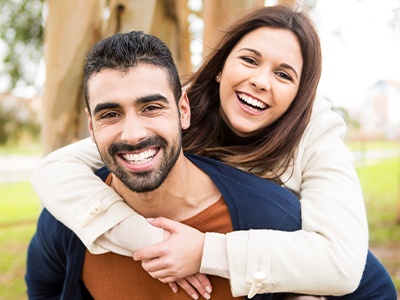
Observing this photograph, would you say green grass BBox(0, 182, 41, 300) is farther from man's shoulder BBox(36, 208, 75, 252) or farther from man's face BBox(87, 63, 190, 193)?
man's face BBox(87, 63, 190, 193)

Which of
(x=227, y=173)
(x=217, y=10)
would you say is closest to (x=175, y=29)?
(x=217, y=10)

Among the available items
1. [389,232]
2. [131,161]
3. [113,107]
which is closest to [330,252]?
[131,161]

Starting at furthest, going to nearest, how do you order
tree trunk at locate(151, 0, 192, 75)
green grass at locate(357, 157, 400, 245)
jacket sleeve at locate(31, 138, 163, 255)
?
1. green grass at locate(357, 157, 400, 245)
2. tree trunk at locate(151, 0, 192, 75)
3. jacket sleeve at locate(31, 138, 163, 255)

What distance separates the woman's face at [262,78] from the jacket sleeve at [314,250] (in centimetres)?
41

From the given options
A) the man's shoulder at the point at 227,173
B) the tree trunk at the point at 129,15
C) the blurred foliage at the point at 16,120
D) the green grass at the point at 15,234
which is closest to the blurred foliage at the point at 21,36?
the blurred foliage at the point at 16,120

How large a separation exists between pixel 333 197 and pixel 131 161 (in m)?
0.70

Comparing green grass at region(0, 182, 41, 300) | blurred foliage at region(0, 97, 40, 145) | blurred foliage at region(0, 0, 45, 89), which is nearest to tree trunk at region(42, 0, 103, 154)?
blurred foliage at region(0, 0, 45, 89)

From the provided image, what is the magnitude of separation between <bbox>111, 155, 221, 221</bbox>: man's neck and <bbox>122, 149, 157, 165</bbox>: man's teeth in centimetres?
17

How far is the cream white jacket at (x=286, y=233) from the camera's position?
1.78 metres

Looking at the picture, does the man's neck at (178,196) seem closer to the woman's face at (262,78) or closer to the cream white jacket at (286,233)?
the cream white jacket at (286,233)

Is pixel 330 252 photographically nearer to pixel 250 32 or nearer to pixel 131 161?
pixel 131 161

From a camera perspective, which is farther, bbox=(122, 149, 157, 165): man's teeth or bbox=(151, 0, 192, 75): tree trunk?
bbox=(151, 0, 192, 75): tree trunk

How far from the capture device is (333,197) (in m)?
1.94

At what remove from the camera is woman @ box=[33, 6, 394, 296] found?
70.4 inches
